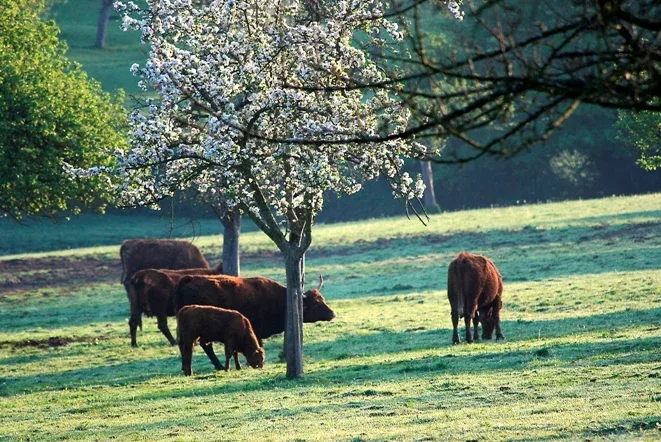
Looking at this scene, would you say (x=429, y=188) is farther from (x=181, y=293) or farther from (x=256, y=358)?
(x=256, y=358)

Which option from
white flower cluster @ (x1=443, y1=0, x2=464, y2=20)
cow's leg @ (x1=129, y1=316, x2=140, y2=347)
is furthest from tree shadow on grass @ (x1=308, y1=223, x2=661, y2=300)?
white flower cluster @ (x1=443, y1=0, x2=464, y2=20)

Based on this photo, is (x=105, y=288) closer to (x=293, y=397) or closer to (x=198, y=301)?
(x=198, y=301)

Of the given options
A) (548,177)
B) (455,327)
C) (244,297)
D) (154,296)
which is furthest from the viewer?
(548,177)

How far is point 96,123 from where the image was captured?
31.4 meters

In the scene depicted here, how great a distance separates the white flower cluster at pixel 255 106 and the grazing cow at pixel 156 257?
1698 centimetres

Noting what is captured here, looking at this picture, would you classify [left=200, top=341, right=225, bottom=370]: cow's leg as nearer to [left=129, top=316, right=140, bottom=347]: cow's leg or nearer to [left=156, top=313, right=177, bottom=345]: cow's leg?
[left=156, top=313, right=177, bottom=345]: cow's leg

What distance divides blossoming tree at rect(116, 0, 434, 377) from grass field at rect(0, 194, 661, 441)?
114 inches

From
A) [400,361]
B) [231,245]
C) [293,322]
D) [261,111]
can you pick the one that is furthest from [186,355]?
[231,245]

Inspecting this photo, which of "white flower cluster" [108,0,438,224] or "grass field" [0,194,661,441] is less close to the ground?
"white flower cluster" [108,0,438,224]

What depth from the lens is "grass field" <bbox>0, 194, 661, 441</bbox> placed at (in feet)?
43.9

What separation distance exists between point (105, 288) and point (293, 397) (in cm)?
2418

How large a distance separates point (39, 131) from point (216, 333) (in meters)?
11.1

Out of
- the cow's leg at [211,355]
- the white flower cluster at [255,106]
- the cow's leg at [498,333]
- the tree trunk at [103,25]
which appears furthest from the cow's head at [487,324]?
the tree trunk at [103,25]

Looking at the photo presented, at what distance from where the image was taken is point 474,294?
73.3 ft
